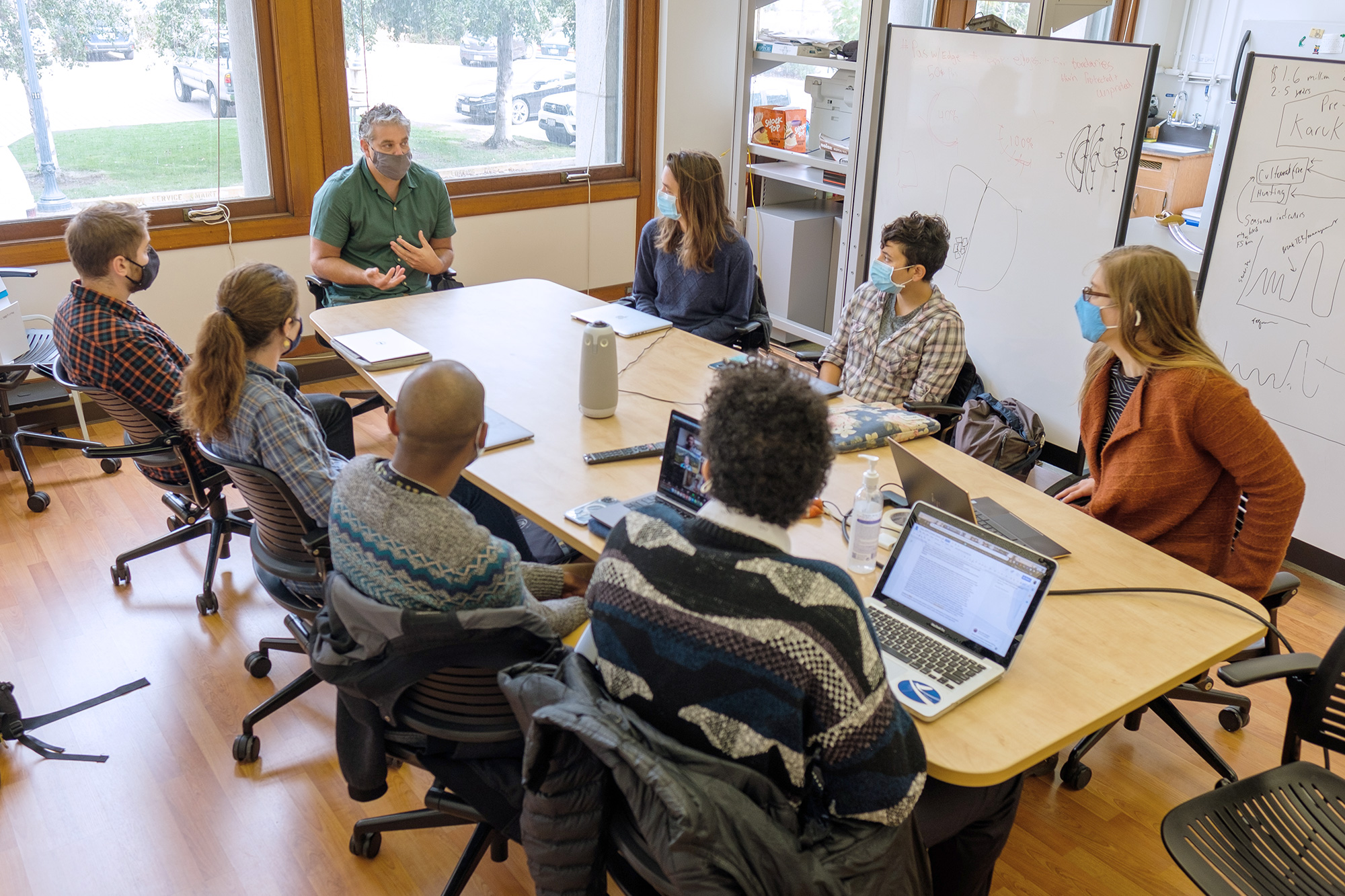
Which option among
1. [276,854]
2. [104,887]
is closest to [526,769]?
[276,854]

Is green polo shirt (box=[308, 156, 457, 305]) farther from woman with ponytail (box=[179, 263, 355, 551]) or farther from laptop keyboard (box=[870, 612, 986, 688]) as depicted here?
laptop keyboard (box=[870, 612, 986, 688])

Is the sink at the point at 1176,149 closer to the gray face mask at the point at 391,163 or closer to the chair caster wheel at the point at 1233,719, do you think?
the chair caster wheel at the point at 1233,719

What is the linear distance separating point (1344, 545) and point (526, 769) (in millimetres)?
3034

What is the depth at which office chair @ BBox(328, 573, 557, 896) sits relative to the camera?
5.36 feet

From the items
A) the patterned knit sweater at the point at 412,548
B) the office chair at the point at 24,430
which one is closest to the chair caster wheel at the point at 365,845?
the patterned knit sweater at the point at 412,548

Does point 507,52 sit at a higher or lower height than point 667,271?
higher

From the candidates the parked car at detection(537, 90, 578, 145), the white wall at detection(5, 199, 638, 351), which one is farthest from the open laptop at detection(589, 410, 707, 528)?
the parked car at detection(537, 90, 578, 145)

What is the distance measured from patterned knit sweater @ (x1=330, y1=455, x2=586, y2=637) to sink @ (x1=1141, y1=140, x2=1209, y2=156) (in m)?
5.15

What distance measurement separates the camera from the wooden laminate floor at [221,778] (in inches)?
84.3

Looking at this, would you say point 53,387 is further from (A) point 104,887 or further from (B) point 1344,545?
(B) point 1344,545

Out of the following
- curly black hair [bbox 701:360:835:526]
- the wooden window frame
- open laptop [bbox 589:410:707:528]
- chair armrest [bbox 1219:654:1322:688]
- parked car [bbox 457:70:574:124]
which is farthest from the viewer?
parked car [bbox 457:70:574:124]

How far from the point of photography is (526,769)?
1.35 metres

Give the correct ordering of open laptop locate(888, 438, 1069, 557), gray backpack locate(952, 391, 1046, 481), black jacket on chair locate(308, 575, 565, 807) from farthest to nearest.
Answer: gray backpack locate(952, 391, 1046, 481) → open laptop locate(888, 438, 1069, 557) → black jacket on chair locate(308, 575, 565, 807)

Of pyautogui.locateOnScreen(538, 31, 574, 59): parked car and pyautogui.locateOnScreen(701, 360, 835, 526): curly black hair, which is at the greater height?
pyautogui.locateOnScreen(538, 31, 574, 59): parked car
